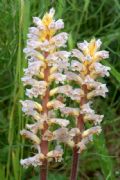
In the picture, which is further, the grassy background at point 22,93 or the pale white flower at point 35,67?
the grassy background at point 22,93

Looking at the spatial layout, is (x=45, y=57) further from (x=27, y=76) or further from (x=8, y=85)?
(x=8, y=85)

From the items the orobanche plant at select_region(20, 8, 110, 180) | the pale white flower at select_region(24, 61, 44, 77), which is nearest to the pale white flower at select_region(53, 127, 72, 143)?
the orobanche plant at select_region(20, 8, 110, 180)

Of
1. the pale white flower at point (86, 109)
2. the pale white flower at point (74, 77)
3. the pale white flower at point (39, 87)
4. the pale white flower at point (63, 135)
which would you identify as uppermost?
the pale white flower at point (74, 77)

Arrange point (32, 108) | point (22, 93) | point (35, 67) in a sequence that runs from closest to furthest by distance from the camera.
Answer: point (35, 67) → point (32, 108) → point (22, 93)

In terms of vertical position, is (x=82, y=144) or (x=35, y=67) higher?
(x=35, y=67)

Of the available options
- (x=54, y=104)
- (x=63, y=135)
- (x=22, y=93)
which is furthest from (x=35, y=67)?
(x=22, y=93)

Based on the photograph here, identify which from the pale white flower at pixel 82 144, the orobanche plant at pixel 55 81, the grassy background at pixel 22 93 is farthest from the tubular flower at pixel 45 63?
the grassy background at pixel 22 93

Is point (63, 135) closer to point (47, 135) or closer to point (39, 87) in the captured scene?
point (47, 135)

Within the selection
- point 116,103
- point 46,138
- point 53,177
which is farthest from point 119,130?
point 46,138

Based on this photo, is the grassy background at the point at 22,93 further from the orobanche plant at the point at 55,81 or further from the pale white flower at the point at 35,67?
the pale white flower at the point at 35,67
